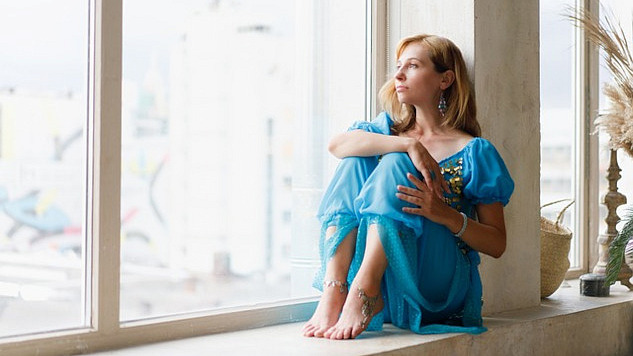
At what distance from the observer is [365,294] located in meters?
2.33

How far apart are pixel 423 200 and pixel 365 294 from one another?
0.30m

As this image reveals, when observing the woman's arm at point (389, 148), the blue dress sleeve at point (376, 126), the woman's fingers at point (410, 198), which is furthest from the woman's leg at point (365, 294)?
the blue dress sleeve at point (376, 126)

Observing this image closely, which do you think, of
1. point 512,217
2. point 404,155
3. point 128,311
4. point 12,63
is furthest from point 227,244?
point 512,217

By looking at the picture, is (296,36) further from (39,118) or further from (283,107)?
(39,118)

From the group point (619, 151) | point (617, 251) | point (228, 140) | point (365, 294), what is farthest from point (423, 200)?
point (619, 151)

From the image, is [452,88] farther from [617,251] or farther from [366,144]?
[617,251]

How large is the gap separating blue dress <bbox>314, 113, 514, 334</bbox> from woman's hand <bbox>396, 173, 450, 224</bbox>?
0.02 meters

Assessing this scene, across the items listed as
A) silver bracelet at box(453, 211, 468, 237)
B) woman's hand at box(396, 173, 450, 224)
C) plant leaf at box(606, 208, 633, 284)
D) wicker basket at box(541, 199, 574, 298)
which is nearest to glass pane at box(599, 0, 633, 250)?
wicker basket at box(541, 199, 574, 298)

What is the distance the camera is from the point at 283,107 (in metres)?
2.71

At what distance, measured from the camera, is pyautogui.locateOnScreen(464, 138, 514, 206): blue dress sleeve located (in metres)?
2.53

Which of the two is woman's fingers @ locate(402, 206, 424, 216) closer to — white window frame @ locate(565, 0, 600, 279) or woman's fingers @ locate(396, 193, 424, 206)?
woman's fingers @ locate(396, 193, 424, 206)

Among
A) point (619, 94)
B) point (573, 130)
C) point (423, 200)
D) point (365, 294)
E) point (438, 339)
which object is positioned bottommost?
point (438, 339)

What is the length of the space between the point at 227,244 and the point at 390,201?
51cm

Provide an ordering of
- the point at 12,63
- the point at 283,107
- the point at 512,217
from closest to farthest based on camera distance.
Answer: the point at 12,63 → the point at 283,107 → the point at 512,217
